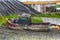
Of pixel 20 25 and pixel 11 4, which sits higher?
pixel 11 4

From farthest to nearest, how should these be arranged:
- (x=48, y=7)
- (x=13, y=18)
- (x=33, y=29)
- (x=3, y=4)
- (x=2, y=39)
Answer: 1. (x=48, y=7)
2. (x=13, y=18)
3. (x=33, y=29)
4. (x=2, y=39)
5. (x=3, y=4)

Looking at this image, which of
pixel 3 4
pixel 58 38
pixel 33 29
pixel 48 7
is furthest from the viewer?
pixel 48 7

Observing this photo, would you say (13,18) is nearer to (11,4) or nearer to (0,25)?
(0,25)

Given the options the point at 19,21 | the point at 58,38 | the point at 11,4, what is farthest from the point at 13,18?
the point at 11,4

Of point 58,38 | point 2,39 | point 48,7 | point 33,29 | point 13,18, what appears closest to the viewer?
point 2,39

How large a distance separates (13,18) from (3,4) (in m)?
6.44

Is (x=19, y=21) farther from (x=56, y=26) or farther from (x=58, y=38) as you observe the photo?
(x=58, y=38)

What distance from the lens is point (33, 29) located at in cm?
1502

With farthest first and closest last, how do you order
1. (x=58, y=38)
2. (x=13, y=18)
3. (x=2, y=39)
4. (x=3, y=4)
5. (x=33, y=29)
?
(x=13, y=18) → (x=33, y=29) → (x=58, y=38) → (x=2, y=39) → (x=3, y=4)

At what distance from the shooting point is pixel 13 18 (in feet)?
52.5

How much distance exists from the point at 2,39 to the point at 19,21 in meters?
4.44

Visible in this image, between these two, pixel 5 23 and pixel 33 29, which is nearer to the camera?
pixel 33 29

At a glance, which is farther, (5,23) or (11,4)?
(5,23)

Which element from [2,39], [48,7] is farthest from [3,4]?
[48,7]
